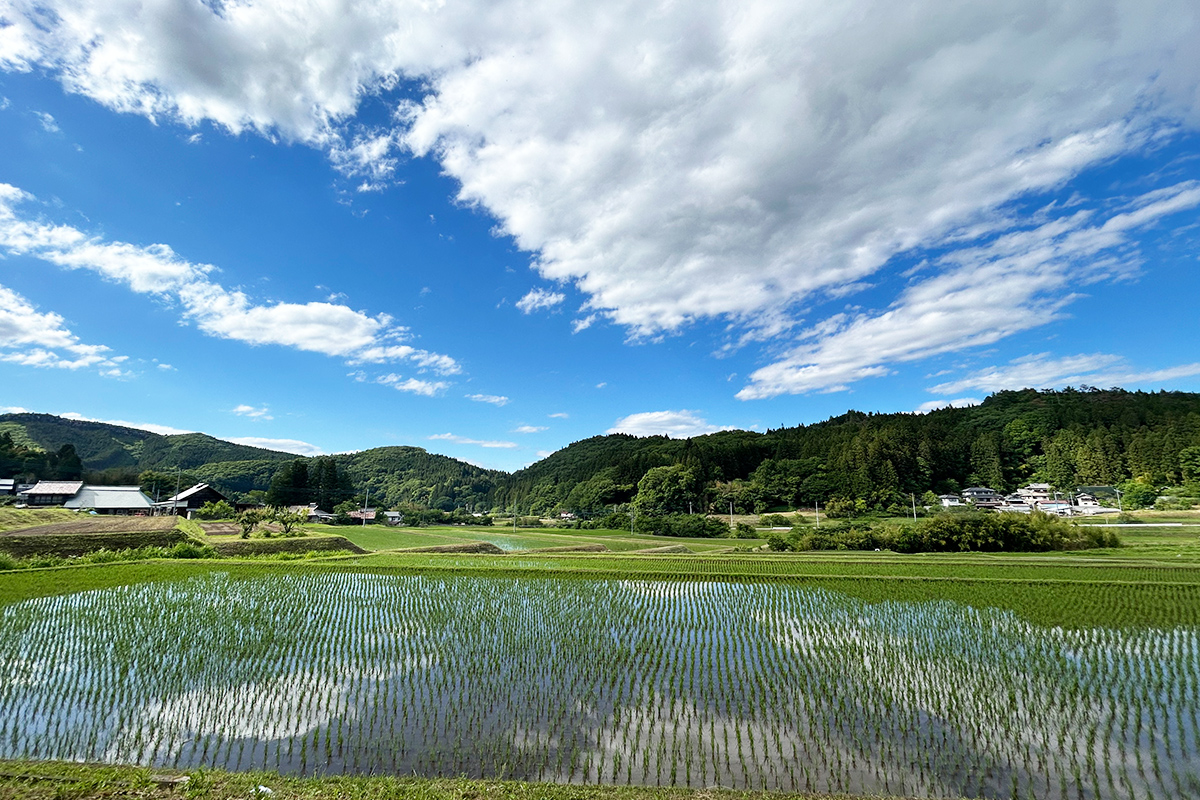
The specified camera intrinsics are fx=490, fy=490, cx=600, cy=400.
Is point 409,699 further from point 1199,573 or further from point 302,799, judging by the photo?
point 1199,573

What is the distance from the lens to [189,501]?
64.9m

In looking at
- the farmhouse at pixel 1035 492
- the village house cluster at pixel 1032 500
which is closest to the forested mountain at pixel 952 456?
the farmhouse at pixel 1035 492

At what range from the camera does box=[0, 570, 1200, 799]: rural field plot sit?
23.0 ft

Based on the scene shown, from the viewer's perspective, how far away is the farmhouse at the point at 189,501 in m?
62.0

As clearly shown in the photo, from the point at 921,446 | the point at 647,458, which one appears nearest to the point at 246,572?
the point at 647,458

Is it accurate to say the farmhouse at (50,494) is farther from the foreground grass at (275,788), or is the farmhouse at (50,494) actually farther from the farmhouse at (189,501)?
the foreground grass at (275,788)

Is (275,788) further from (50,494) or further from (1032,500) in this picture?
(1032,500)

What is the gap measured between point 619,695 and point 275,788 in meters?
5.68

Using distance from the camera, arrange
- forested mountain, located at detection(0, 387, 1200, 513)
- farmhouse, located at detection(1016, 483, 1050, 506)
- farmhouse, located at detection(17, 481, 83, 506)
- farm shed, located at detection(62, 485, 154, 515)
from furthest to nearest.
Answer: farmhouse, located at detection(1016, 483, 1050, 506)
forested mountain, located at detection(0, 387, 1200, 513)
farmhouse, located at detection(17, 481, 83, 506)
farm shed, located at detection(62, 485, 154, 515)

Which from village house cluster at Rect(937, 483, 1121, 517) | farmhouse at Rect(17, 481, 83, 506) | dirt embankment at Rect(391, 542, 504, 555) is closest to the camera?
dirt embankment at Rect(391, 542, 504, 555)

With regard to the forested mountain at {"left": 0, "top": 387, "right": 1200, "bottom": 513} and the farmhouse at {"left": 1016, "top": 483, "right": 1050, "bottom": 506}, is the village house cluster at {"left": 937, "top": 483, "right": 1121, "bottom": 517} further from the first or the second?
the forested mountain at {"left": 0, "top": 387, "right": 1200, "bottom": 513}

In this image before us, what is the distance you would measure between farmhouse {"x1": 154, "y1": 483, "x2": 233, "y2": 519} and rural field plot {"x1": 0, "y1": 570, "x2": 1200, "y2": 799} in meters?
58.4

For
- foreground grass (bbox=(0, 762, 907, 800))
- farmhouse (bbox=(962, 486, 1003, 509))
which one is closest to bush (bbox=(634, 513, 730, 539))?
farmhouse (bbox=(962, 486, 1003, 509))

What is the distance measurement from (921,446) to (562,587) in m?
91.6
